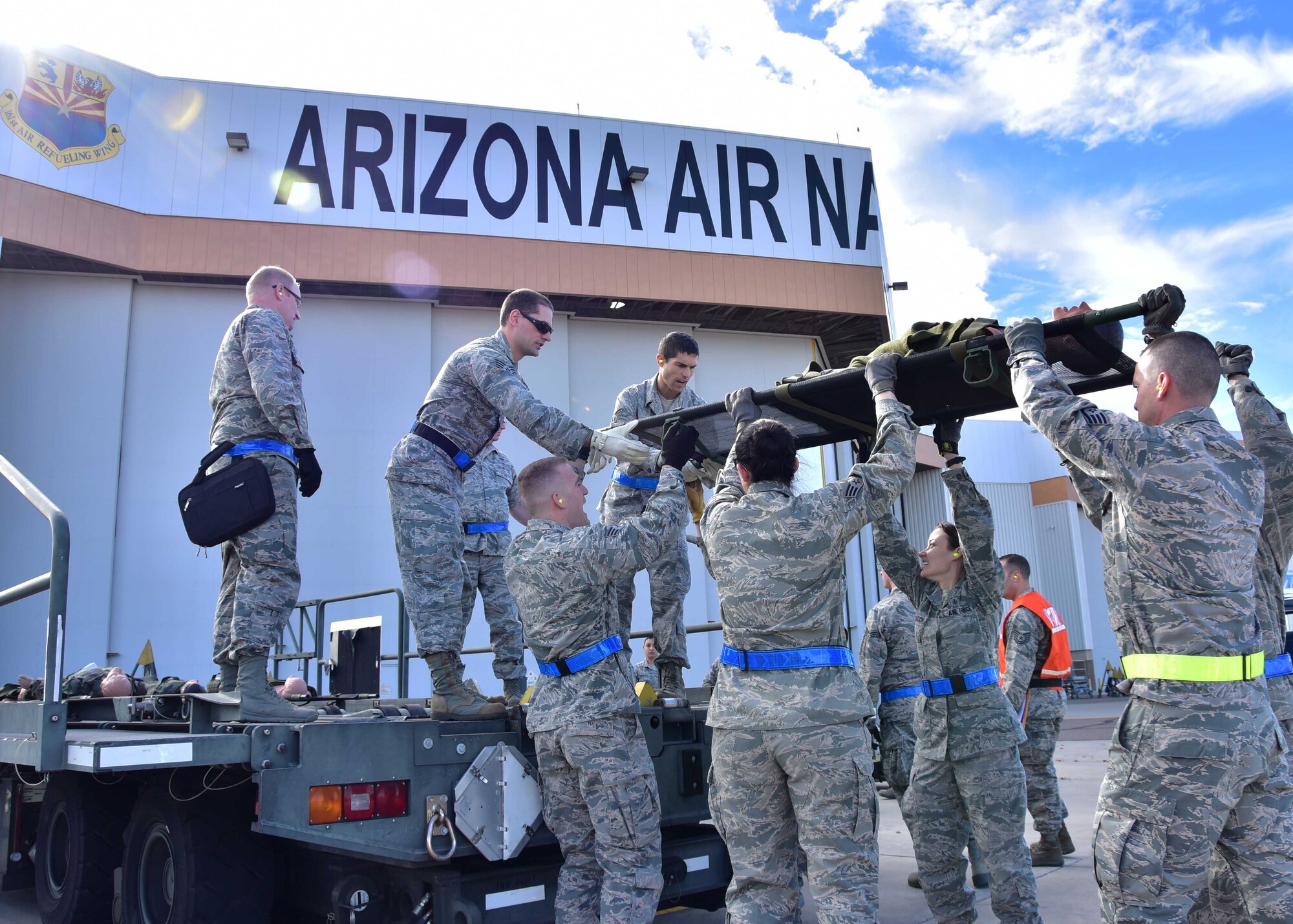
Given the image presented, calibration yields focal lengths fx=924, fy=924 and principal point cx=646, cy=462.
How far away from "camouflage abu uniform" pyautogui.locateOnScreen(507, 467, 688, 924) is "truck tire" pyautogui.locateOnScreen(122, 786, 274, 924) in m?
1.20

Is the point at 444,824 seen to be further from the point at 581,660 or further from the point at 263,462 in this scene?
the point at 263,462

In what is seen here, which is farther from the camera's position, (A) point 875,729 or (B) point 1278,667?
(A) point 875,729

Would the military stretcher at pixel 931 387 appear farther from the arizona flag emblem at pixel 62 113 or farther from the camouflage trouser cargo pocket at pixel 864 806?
the arizona flag emblem at pixel 62 113

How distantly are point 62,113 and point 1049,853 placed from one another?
49.0 ft

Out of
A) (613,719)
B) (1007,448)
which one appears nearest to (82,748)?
(613,719)

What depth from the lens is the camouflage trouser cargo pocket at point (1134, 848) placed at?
250 cm

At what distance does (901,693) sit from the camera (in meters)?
6.26

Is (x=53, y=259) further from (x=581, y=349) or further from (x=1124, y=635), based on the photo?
(x=1124, y=635)

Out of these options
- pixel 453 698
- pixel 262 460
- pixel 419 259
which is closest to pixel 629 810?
pixel 453 698

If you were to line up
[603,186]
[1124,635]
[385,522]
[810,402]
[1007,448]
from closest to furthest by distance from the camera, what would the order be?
1. [1124,635]
2. [810,402]
3. [385,522]
4. [603,186]
5. [1007,448]

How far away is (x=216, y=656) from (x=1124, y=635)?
3.47 meters

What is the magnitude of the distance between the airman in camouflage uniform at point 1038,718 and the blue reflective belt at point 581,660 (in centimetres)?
322

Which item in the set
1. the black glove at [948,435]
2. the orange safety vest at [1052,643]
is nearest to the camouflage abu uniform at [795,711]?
the black glove at [948,435]

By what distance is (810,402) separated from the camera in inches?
149
